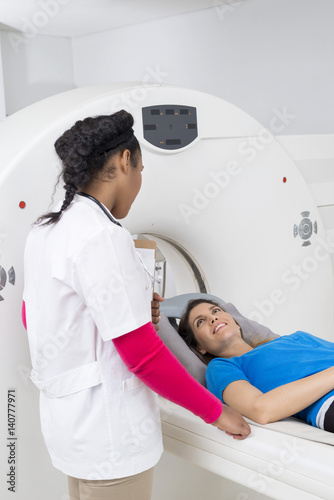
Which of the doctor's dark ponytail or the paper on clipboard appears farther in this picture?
the paper on clipboard

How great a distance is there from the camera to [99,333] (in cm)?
116

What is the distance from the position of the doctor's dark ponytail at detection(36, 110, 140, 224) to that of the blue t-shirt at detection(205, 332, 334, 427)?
2.07 feet

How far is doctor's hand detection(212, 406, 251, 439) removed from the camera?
4.23 feet

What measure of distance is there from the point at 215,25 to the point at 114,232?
2.87m

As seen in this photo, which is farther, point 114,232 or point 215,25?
point 215,25

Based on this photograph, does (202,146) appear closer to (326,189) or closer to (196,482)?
(326,189)

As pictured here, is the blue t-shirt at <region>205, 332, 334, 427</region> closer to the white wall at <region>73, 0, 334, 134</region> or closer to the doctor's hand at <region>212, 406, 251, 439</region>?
the doctor's hand at <region>212, 406, 251, 439</region>

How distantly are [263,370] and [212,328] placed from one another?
22 centimetres

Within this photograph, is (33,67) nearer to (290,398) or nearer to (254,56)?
(254,56)

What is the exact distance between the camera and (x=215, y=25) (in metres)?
3.65

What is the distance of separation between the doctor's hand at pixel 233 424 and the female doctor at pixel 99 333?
2.1 inches

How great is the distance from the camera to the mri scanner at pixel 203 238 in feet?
4.52

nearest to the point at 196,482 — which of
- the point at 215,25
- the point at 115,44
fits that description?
the point at 215,25

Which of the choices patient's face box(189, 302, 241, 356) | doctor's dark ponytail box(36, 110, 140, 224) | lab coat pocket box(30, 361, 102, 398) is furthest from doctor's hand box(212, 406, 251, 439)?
doctor's dark ponytail box(36, 110, 140, 224)
